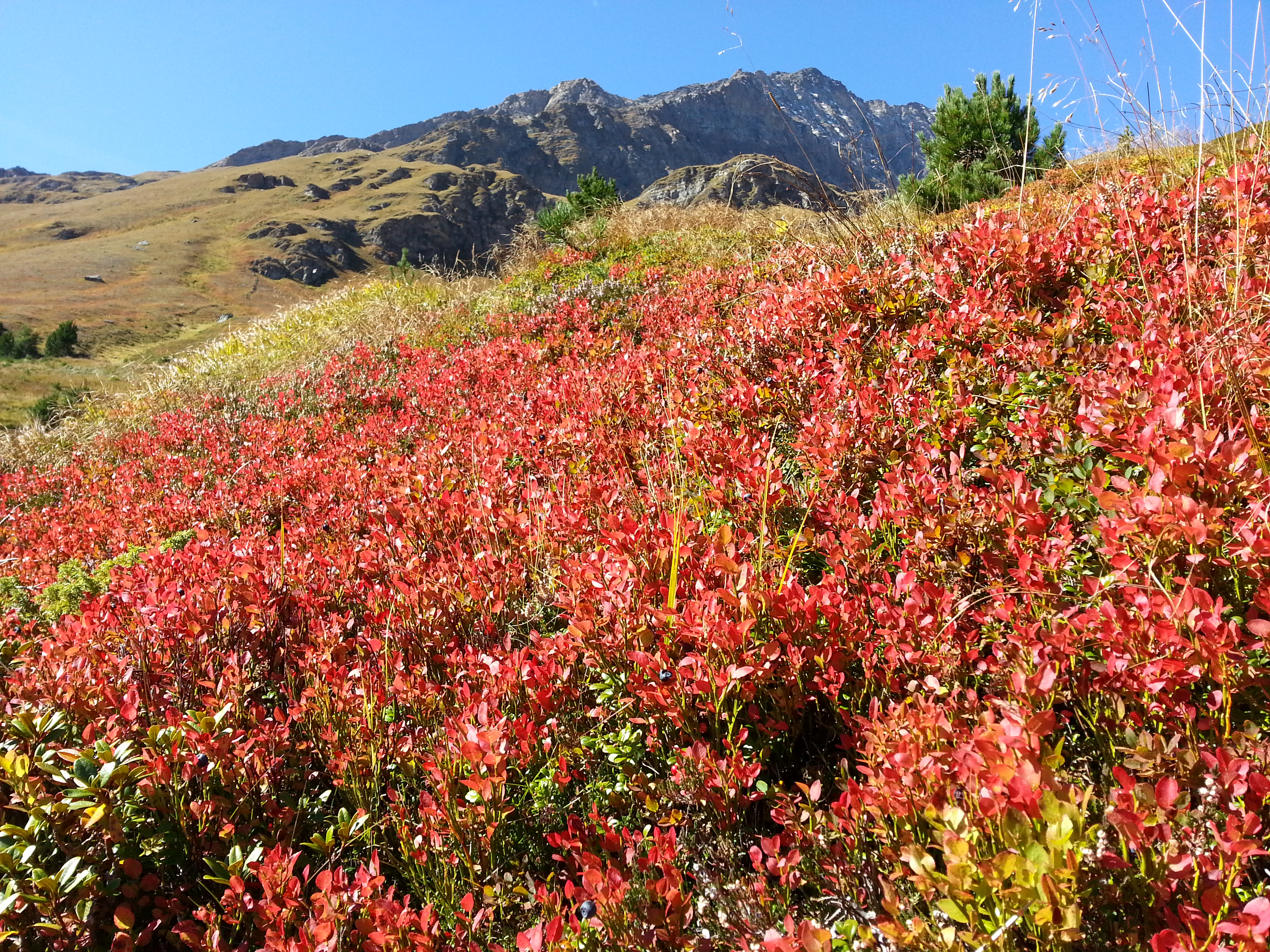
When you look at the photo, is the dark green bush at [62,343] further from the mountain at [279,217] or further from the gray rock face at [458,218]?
the gray rock face at [458,218]

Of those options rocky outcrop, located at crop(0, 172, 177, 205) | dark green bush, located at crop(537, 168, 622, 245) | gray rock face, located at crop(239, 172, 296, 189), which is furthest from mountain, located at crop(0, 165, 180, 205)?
dark green bush, located at crop(537, 168, 622, 245)

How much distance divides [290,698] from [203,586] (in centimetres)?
97

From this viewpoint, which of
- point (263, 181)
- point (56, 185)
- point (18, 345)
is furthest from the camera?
point (56, 185)

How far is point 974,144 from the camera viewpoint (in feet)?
46.8

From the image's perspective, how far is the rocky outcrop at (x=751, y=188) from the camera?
5031 millimetres

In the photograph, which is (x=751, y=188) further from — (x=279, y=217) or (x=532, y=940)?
(x=279, y=217)

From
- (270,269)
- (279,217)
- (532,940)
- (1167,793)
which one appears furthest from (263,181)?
(1167,793)

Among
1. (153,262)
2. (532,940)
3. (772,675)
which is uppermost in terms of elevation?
(153,262)

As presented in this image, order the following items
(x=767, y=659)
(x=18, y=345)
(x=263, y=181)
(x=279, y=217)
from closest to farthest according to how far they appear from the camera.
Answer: (x=767, y=659)
(x=18, y=345)
(x=279, y=217)
(x=263, y=181)

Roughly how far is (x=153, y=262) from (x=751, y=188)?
7655cm

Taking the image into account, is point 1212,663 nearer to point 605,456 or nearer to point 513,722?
point 513,722

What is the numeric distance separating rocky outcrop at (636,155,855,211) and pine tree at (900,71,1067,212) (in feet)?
9.92

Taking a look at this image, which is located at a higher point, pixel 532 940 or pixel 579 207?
pixel 579 207

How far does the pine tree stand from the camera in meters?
12.6
